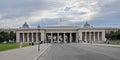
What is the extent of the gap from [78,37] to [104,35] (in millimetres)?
18138

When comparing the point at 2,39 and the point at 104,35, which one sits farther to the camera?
the point at 104,35

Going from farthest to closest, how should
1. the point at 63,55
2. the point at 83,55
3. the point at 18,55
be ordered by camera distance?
1. the point at 63,55
2. the point at 83,55
3. the point at 18,55

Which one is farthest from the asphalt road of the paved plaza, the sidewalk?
the sidewalk

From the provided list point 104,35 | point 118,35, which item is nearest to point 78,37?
point 104,35

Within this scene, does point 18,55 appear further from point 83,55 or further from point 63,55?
point 83,55

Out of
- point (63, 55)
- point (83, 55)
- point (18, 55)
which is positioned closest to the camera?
point (18, 55)

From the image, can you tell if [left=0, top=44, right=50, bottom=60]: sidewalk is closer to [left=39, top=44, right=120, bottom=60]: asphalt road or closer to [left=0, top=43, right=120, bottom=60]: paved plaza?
[left=0, top=43, right=120, bottom=60]: paved plaza

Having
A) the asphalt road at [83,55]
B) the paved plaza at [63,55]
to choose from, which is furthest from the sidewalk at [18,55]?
the asphalt road at [83,55]

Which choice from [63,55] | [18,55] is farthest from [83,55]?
[18,55]

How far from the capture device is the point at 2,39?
148625 mm

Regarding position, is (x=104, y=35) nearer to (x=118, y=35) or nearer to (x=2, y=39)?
(x=118, y=35)

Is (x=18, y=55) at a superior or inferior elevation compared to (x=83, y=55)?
superior

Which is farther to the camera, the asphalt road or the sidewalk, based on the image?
the asphalt road

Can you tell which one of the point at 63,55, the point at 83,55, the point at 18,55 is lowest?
the point at 63,55
